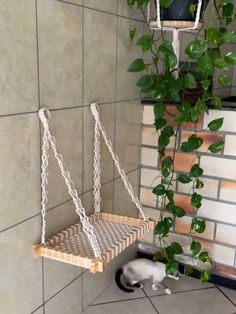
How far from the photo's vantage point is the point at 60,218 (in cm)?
126

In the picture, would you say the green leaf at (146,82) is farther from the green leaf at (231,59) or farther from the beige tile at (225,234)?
the beige tile at (225,234)

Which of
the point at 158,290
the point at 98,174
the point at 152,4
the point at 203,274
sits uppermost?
the point at 152,4

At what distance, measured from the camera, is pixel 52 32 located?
1103 millimetres

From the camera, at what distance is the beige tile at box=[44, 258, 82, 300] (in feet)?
4.02

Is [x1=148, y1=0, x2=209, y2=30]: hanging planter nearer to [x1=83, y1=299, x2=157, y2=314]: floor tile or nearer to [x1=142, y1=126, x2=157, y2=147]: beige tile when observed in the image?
[x1=142, y1=126, x2=157, y2=147]: beige tile

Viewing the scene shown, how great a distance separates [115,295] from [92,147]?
63 cm

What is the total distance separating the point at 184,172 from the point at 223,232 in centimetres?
31

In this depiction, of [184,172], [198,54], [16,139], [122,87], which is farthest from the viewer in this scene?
[184,172]

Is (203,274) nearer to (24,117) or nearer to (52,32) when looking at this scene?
(24,117)

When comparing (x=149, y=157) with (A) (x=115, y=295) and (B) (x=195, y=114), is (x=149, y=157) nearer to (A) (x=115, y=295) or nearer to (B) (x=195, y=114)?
(B) (x=195, y=114)

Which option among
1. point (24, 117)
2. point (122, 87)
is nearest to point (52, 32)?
point (24, 117)

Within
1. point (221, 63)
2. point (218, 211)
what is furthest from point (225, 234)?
point (221, 63)

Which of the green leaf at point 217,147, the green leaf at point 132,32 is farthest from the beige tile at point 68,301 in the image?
the green leaf at point 132,32

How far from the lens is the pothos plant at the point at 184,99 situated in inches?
50.9
